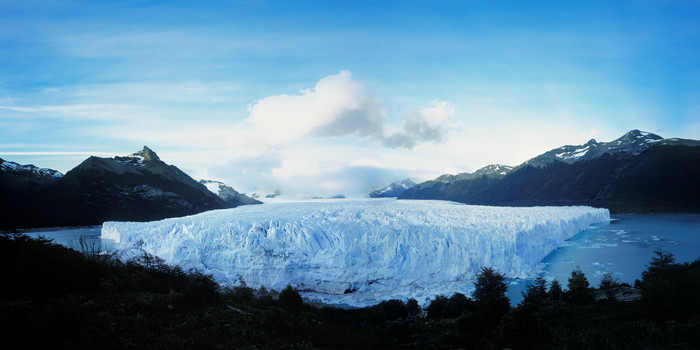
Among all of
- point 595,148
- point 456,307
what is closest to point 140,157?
point 456,307

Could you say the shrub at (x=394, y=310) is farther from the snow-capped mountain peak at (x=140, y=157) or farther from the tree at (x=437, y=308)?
the snow-capped mountain peak at (x=140, y=157)

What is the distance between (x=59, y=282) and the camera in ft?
26.1

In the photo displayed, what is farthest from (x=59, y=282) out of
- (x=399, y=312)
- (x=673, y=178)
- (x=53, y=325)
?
(x=673, y=178)

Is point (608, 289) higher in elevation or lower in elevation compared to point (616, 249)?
higher

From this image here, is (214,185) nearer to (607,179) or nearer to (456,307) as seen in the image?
(607,179)

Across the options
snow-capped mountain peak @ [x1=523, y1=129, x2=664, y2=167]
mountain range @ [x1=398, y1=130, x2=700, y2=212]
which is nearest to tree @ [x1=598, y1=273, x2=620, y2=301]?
mountain range @ [x1=398, y1=130, x2=700, y2=212]

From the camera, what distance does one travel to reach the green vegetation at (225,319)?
5383 mm

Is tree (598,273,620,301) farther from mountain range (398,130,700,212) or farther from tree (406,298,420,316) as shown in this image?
mountain range (398,130,700,212)

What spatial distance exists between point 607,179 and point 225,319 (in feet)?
320

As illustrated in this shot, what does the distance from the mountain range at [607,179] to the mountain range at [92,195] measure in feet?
287

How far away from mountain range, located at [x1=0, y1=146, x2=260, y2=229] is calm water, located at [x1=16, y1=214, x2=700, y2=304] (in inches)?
1113

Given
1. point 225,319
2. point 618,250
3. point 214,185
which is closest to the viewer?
point 225,319

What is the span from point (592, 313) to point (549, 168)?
108 metres

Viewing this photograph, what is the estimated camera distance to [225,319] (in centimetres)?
743
